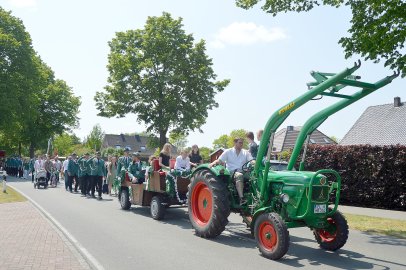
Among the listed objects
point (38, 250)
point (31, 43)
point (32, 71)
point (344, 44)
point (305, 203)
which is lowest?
point (38, 250)

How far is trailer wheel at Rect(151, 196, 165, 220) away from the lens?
11227mm

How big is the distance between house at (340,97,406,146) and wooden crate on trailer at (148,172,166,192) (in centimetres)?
2583

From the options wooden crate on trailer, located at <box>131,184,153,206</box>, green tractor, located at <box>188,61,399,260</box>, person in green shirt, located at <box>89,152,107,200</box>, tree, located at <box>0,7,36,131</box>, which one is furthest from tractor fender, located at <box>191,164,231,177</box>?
tree, located at <box>0,7,36,131</box>

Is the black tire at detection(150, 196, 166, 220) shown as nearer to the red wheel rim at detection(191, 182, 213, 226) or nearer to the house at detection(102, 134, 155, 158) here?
the red wheel rim at detection(191, 182, 213, 226)

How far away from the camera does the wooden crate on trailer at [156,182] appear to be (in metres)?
11.2

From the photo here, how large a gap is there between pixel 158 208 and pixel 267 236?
463 centimetres

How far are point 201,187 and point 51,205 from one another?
7.38 m

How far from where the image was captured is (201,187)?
9383mm

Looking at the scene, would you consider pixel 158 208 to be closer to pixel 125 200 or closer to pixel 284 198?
pixel 125 200

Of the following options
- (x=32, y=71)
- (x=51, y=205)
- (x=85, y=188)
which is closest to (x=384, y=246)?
(x=51, y=205)

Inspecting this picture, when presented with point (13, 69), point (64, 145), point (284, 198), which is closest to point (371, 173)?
point (284, 198)

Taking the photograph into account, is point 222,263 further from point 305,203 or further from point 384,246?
point 384,246

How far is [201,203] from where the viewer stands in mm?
9367

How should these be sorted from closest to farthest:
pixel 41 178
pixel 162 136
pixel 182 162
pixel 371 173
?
1. pixel 182 162
2. pixel 371 173
3. pixel 41 178
4. pixel 162 136
